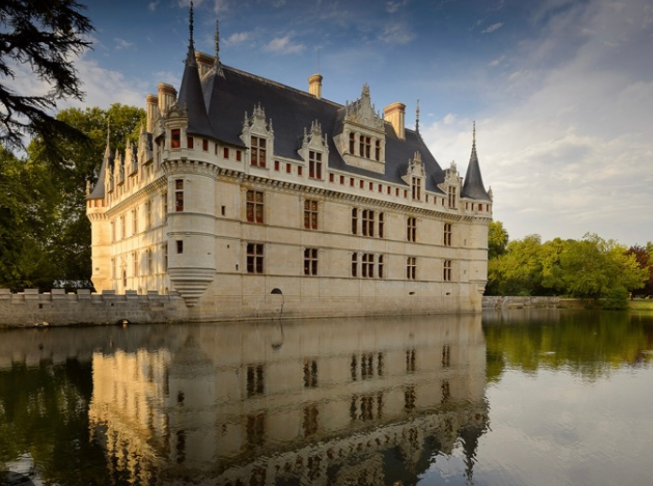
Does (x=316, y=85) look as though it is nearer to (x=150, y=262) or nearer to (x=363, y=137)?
(x=363, y=137)

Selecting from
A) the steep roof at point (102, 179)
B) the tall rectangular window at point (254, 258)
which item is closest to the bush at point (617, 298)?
the tall rectangular window at point (254, 258)

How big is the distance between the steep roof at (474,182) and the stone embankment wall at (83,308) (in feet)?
88.6

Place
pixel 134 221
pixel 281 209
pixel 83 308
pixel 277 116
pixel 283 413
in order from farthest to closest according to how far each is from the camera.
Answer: pixel 134 221
pixel 277 116
pixel 281 209
pixel 83 308
pixel 283 413

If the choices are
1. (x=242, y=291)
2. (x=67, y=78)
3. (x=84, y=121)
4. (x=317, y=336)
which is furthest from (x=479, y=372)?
(x=84, y=121)

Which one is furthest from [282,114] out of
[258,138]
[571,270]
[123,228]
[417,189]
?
[571,270]

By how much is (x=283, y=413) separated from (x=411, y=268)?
2877 cm

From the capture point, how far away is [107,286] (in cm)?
3725

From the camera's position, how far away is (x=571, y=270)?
61000 millimetres

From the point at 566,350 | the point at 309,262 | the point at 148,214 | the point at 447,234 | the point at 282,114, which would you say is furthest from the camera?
the point at 447,234

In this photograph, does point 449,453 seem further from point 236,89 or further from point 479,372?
point 236,89

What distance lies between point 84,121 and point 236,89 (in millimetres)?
18739

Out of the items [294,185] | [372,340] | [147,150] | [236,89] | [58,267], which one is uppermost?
[236,89]

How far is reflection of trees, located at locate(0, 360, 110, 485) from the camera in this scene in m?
5.77

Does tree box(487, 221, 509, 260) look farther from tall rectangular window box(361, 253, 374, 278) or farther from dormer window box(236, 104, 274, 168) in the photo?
dormer window box(236, 104, 274, 168)
